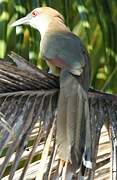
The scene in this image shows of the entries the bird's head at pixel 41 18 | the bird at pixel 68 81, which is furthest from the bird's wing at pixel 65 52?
the bird's head at pixel 41 18

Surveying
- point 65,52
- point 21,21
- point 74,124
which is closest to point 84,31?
point 21,21

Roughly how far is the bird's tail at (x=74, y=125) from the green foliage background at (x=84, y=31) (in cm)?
94

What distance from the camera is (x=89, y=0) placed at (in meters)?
4.16

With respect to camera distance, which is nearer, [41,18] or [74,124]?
[74,124]

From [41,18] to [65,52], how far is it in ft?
3.35

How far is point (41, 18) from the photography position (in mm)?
4230

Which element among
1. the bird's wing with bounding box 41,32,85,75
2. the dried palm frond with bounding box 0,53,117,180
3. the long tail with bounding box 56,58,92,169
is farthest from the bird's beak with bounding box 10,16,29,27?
the dried palm frond with bounding box 0,53,117,180

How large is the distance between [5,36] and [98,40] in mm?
966

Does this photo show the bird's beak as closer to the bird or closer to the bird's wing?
A: the bird

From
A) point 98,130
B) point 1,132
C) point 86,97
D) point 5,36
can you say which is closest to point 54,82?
point 86,97

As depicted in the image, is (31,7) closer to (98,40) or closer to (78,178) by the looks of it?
(98,40)

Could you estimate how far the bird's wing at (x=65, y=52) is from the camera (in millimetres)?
3131

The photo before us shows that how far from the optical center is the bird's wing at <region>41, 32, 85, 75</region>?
313 centimetres

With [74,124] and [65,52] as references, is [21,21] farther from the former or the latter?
[74,124]
